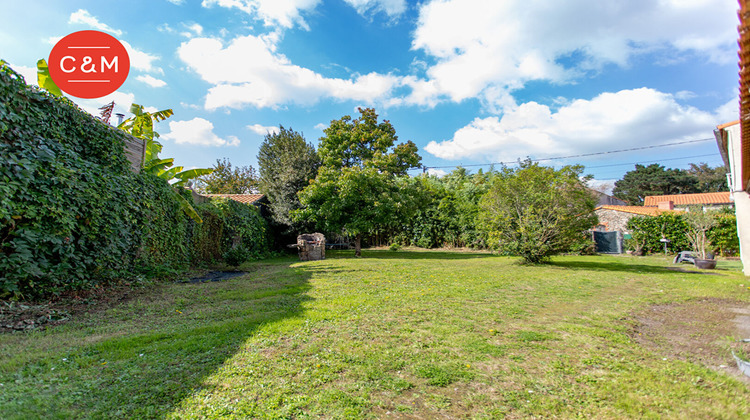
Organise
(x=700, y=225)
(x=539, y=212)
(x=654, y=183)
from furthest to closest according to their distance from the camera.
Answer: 1. (x=654, y=183)
2. (x=700, y=225)
3. (x=539, y=212)

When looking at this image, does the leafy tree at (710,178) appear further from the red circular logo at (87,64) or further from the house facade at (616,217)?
the red circular logo at (87,64)

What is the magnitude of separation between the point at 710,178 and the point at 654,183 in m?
5.76

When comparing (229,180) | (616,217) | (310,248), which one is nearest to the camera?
(310,248)

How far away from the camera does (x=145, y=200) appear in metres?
7.53

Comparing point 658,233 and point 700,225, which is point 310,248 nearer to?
point 700,225

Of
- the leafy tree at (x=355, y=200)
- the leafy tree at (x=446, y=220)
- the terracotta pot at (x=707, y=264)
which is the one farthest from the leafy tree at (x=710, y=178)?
the leafy tree at (x=355, y=200)

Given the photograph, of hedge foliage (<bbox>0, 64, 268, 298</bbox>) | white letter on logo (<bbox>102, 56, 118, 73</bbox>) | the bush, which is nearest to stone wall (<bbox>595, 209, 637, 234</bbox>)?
the bush

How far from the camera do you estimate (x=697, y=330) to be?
4430mm

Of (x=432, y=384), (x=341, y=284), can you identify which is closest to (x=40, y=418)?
(x=432, y=384)

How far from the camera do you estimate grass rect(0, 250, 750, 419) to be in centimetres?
233

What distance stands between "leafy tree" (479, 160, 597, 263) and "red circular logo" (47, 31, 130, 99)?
11911mm

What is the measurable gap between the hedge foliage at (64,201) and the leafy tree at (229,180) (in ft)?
86.7

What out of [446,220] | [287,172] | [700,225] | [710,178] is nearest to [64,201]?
[287,172]

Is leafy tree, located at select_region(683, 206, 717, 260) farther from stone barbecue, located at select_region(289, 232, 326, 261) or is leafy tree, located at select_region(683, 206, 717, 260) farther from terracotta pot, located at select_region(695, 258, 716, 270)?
stone barbecue, located at select_region(289, 232, 326, 261)
